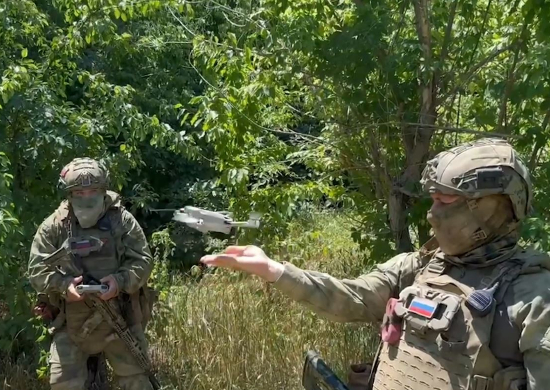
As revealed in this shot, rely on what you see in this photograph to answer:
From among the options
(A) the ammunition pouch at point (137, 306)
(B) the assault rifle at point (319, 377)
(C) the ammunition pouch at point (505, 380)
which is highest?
(C) the ammunition pouch at point (505, 380)

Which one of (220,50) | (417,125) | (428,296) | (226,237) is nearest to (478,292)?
(428,296)

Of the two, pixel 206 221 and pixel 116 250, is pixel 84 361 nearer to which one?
pixel 116 250

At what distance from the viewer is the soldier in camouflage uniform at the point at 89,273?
405 cm

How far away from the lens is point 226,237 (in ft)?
23.5

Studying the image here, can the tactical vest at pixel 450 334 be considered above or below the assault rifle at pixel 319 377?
above

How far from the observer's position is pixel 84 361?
424 cm

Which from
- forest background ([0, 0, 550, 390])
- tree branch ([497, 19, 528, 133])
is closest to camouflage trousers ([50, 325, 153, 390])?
forest background ([0, 0, 550, 390])

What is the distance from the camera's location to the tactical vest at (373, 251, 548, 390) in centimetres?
216

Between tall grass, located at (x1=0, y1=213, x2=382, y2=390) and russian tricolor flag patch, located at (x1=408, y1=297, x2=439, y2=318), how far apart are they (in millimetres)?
2533

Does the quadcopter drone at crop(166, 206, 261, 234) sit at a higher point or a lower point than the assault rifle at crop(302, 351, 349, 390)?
higher

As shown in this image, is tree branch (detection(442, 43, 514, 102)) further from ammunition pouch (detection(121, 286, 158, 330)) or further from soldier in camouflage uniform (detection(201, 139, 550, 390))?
ammunition pouch (detection(121, 286, 158, 330))

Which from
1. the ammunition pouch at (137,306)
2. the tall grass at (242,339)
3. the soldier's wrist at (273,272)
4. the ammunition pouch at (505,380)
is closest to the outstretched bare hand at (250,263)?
the soldier's wrist at (273,272)

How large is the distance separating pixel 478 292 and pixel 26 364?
3686 mm

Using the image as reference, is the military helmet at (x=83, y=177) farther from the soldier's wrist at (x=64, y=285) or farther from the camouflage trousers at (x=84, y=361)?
the camouflage trousers at (x=84, y=361)
